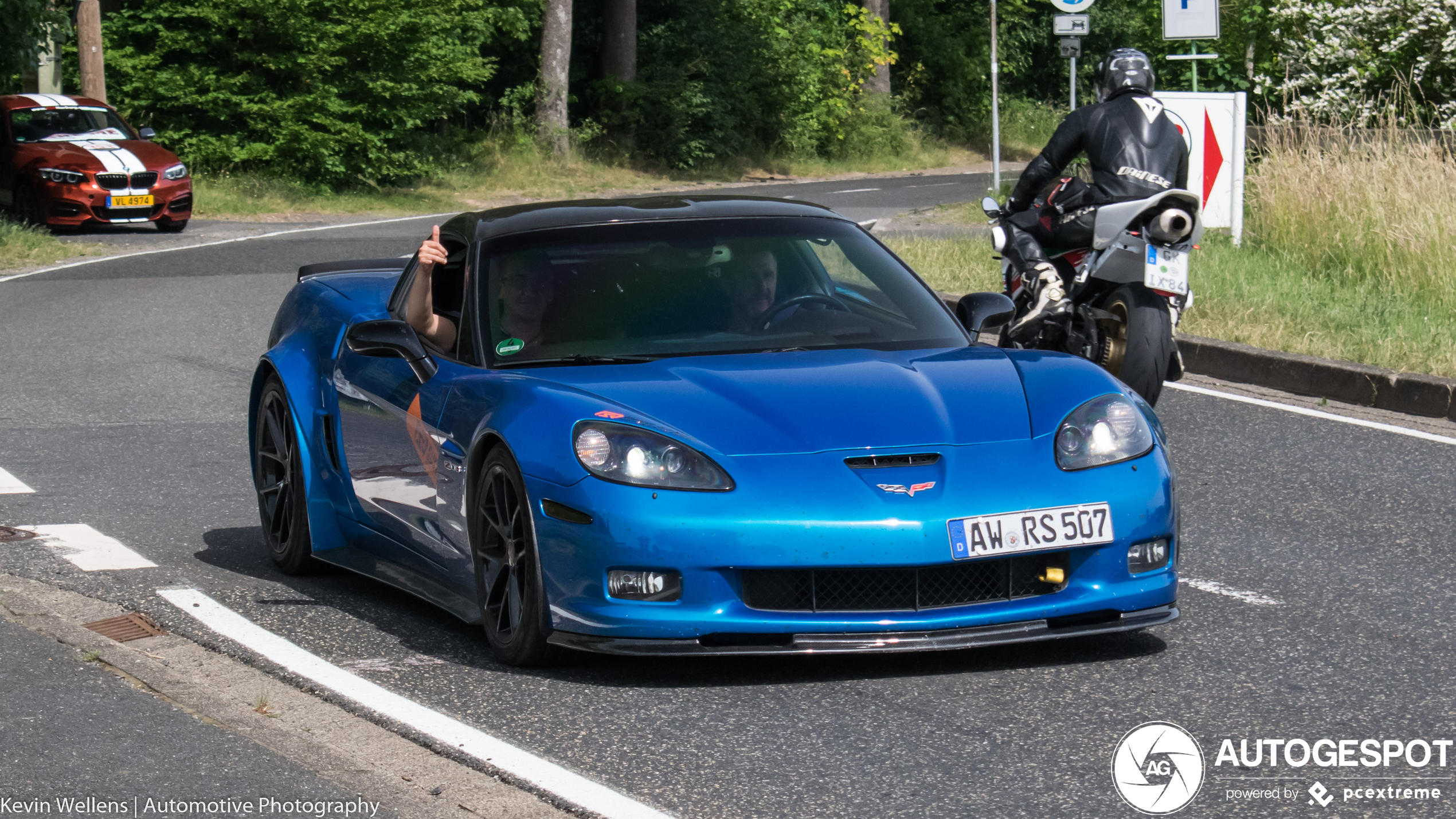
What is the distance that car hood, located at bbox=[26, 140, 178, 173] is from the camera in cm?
2428

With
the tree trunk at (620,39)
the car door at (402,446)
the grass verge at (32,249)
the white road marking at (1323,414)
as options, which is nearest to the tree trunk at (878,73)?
the tree trunk at (620,39)

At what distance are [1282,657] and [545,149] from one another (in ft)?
117

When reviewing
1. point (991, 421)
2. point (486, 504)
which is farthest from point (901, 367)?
point (486, 504)

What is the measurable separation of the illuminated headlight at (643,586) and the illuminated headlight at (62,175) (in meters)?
21.1

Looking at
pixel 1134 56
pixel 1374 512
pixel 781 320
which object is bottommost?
pixel 1374 512

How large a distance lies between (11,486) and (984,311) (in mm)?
4465

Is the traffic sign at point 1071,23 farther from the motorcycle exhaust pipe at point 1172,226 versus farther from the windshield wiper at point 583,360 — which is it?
the windshield wiper at point 583,360

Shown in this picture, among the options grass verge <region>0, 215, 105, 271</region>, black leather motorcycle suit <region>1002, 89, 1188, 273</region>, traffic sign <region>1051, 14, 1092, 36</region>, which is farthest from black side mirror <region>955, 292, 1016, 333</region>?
grass verge <region>0, 215, 105, 271</region>

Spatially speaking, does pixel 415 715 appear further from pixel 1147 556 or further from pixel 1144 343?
pixel 1144 343

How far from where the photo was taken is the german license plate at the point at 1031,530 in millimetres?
4754

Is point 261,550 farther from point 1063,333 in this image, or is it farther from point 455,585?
point 1063,333

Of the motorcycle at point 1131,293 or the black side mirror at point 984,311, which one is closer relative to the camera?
the black side mirror at point 984,311

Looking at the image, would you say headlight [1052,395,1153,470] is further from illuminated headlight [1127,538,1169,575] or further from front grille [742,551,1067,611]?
front grille [742,551,1067,611]

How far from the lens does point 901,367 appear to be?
545 cm
